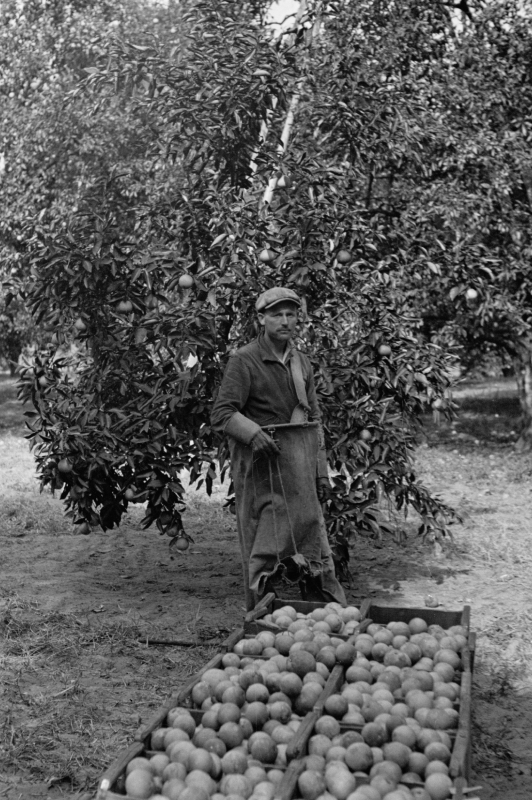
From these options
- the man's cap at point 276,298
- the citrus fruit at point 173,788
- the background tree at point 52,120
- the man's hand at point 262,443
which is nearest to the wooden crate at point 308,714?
the citrus fruit at point 173,788

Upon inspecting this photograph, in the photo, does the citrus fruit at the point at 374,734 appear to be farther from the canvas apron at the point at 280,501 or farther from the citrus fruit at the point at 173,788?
the canvas apron at the point at 280,501

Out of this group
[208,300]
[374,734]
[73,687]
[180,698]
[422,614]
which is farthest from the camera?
[208,300]

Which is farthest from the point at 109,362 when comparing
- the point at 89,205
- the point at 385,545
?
the point at 385,545

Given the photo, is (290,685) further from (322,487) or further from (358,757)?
(322,487)

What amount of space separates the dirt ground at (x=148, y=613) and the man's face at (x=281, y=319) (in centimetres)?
195

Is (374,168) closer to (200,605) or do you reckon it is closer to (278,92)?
(278,92)

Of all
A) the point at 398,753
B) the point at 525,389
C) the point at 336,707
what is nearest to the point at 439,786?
the point at 398,753

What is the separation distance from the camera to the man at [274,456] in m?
4.92

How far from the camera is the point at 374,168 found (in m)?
6.87

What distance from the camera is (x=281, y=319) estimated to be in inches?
194

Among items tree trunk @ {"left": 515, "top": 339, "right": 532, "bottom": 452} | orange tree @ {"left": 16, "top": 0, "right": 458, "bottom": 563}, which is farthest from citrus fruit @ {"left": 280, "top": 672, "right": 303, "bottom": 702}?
tree trunk @ {"left": 515, "top": 339, "right": 532, "bottom": 452}

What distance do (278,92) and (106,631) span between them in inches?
148

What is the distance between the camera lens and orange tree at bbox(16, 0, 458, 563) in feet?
19.5

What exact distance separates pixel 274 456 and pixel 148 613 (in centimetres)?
204
